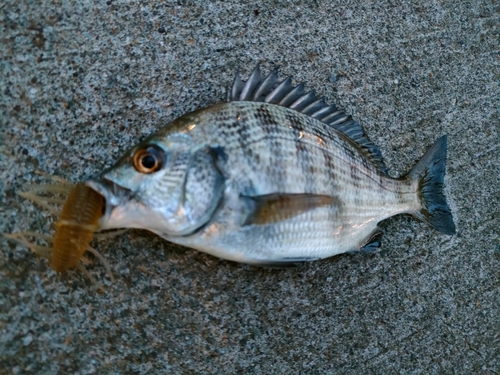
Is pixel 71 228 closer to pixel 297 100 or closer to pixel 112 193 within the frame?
pixel 112 193

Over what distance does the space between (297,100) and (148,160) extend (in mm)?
702

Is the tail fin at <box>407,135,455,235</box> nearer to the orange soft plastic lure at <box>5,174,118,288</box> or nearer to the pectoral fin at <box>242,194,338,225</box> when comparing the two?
the pectoral fin at <box>242,194,338,225</box>

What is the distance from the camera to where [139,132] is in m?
1.68

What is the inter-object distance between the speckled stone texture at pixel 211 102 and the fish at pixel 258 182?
0.23 meters

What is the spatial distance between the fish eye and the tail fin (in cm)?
118

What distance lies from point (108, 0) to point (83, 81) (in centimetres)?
36

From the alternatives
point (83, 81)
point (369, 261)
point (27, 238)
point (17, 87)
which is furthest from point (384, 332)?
point (17, 87)

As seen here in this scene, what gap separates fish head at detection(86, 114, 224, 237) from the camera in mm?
1358

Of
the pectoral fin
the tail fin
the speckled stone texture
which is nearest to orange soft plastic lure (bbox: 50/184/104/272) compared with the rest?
the speckled stone texture

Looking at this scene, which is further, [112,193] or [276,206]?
[276,206]

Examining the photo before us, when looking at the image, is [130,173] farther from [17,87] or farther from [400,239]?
[400,239]

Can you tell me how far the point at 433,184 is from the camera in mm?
1952

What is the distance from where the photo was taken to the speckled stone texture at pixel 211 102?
5.08ft

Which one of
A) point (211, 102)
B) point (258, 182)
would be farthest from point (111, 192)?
point (211, 102)
